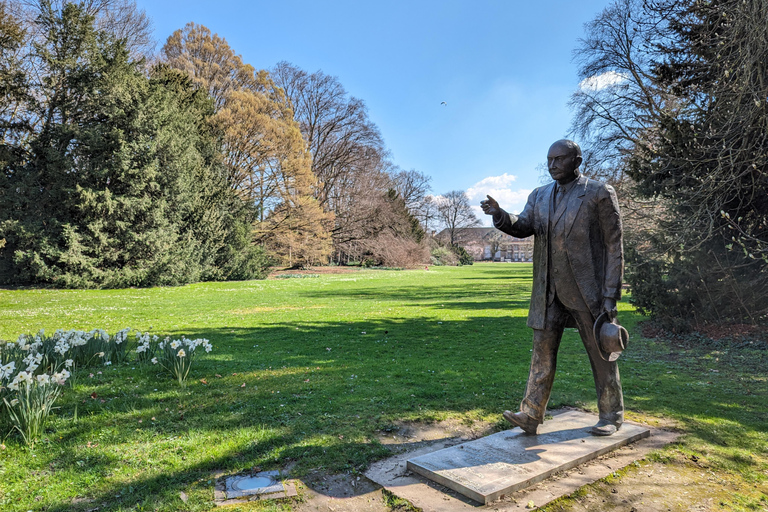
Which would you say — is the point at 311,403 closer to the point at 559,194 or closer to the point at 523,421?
the point at 523,421

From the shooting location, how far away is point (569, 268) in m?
3.83

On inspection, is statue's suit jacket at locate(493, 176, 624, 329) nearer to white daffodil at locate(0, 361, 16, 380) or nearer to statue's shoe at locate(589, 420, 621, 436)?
statue's shoe at locate(589, 420, 621, 436)

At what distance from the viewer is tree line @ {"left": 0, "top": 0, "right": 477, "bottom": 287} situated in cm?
2136

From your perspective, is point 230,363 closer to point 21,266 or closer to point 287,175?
point 21,266

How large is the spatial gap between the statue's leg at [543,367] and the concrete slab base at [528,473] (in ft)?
0.96

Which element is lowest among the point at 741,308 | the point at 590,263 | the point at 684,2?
the point at 741,308

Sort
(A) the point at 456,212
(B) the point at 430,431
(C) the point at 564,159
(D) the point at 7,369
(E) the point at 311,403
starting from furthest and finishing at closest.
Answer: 1. (A) the point at 456,212
2. (E) the point at 311,403
3. (B) the point at 430,431
4. (D) the point at 7,369
5. (C) the point at 564,159

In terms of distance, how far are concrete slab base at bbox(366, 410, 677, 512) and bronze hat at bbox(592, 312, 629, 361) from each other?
0.87 m

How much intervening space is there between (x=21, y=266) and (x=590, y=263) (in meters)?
25.4

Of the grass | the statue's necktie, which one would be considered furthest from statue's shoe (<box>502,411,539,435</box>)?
the statue's necktie

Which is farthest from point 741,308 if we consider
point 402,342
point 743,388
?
point 402,342

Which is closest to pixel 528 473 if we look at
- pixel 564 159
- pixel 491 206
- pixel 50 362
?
pixel 491 206

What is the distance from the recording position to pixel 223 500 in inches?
123

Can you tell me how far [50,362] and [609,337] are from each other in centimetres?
644
